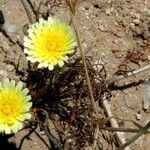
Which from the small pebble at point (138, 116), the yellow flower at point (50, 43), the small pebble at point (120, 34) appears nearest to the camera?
the yellow flower at point (50, 43)

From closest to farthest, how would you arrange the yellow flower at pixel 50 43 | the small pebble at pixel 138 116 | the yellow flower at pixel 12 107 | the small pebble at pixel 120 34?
the yellow flower at pixel 12 107
the yellow flower at pixel 50 43
the small pebble at pixel 138 116
the small pebble at pixel 120 34

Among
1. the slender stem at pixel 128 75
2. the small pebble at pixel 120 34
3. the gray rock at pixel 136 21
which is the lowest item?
the slender stem at pixel 128 75

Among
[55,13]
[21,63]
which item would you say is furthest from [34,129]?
[55,13]

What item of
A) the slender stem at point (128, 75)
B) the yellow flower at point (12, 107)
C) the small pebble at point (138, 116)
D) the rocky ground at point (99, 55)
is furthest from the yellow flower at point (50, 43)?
the small pebble at point (138, 116)

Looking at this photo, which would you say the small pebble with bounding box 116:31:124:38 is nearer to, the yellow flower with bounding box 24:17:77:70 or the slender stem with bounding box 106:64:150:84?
the slender stem with bounding box 106:64:150:84

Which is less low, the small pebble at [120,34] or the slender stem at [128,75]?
the small pebble at [120,34]

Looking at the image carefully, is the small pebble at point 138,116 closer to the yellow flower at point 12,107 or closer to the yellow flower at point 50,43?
the yellow flower at point 50,43

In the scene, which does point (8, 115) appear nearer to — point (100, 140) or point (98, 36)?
point (100, 140)

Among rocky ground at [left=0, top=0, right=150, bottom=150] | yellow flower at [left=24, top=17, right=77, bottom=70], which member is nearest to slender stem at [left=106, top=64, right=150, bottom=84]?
rocky ground at [left=0, top=0, right=150, bottom=150]
